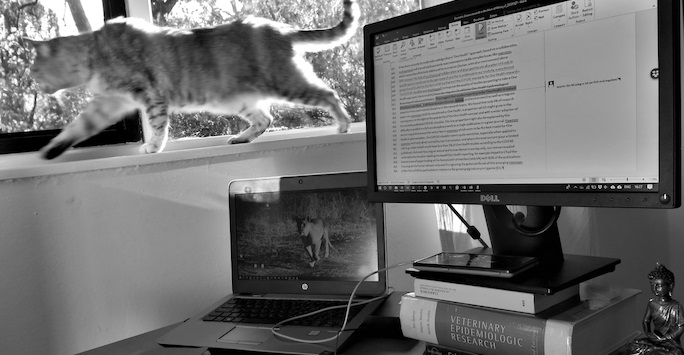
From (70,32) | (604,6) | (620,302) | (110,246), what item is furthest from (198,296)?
(604,6)

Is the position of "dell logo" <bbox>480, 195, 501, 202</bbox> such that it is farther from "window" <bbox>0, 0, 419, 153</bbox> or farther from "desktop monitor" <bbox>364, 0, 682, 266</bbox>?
"window" <bbox>0, 0, 419, 153</bbox>

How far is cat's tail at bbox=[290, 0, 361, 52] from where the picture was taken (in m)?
1.47

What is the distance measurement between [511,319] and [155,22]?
1.02 meters

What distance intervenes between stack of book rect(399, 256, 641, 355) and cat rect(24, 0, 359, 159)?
27.3 inches

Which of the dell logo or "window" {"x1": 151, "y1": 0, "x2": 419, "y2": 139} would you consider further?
"window" {"x1": 151, "y1": 0, "x2": 419, "y2": 139}

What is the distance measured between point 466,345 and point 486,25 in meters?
0.44

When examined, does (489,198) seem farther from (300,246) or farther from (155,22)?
(155,22)

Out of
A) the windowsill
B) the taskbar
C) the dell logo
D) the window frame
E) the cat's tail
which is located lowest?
the dell logo

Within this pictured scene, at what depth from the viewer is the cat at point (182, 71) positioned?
48.3 inches

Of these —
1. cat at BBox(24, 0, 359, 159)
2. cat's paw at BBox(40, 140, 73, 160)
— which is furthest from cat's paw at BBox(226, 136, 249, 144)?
cat's paw at BBox(40, 140, 73, 160)

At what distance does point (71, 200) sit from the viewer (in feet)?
3.71

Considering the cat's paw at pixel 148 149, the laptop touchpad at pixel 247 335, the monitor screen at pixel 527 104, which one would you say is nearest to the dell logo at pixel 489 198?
the monitor screen at pixel 527 104

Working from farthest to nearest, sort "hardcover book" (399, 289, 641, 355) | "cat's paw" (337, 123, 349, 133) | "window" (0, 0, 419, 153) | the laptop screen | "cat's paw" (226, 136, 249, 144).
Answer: "cat's paw" (337, 123, 349, 133) < "cat's paw" (226, 136, 249, 144) < "window" (0, 0, 419, 153) < the laptop screen < "hardcover book" (399, 289, 641, 355)

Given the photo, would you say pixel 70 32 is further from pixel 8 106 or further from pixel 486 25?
pixel 486 25
